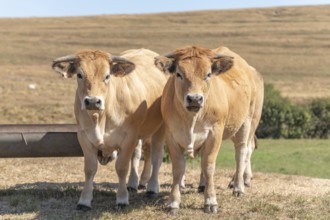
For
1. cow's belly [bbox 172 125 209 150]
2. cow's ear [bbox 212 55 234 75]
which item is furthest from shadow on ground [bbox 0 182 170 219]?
cow's ear [bbox 212 55 234 75]

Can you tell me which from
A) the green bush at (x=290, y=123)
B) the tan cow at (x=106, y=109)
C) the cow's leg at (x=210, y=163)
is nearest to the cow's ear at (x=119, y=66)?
the tan cow at (x=106, y=109)

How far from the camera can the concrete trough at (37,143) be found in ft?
40.5

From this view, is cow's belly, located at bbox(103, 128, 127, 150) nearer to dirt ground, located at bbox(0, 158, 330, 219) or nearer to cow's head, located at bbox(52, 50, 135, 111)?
cow's head, located at bbox(52, 50, 135, 111)

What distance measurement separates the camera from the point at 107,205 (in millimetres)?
11000

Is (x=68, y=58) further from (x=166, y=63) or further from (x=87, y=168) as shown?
(x=87, y=168)

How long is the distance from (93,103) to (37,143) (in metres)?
3.00

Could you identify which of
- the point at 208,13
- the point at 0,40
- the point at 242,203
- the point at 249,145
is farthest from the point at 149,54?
the point at 208,13

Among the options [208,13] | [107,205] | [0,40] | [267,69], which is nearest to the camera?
[107,205]

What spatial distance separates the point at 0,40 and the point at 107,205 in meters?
84.9

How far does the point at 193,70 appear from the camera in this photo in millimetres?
10086

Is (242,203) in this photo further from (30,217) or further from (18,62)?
(18,62)

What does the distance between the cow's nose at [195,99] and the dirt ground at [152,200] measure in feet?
5.19

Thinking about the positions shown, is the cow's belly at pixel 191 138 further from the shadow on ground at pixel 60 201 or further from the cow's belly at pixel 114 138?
the shadow on ground at pixel 60 201

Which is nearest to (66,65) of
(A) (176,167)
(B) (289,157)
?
(A) (176,167)
